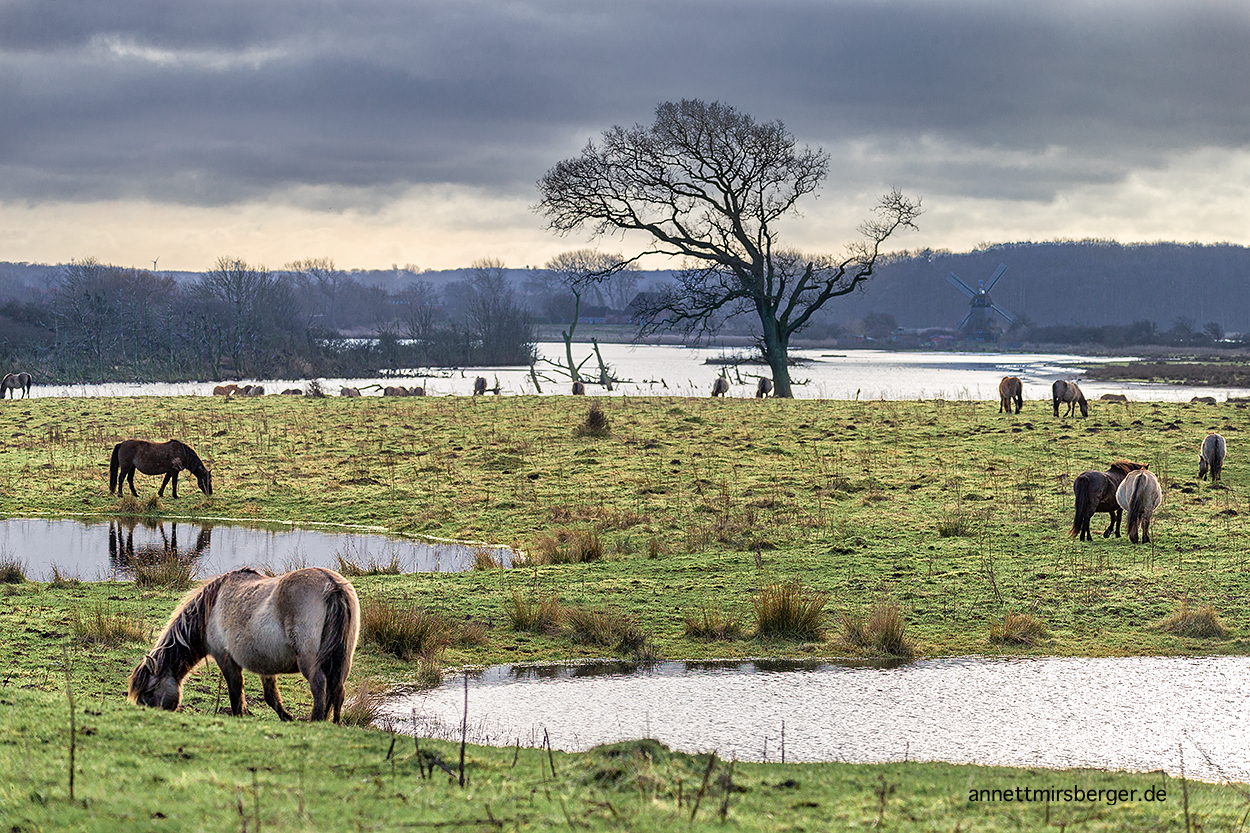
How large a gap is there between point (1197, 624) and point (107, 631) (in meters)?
11.3

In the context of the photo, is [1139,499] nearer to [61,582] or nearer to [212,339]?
[61,582]

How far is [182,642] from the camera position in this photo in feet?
23.7

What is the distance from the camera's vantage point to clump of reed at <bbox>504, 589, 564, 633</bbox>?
11.0m

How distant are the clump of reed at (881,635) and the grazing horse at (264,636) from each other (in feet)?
18.3

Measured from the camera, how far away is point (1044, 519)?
645 inches

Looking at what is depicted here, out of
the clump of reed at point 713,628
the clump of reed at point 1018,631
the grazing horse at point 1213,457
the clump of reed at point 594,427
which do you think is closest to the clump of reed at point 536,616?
the clump of reed at point 713,628

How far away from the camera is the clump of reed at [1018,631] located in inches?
413

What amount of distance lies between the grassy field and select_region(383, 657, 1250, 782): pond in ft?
1.90

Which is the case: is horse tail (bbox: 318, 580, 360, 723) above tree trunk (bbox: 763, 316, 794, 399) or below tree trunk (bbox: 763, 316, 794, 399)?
below

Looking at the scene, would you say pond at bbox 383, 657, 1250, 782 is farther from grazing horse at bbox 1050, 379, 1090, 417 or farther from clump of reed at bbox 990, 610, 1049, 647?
grazing horse at bbox 1050, 379, 1090, 417

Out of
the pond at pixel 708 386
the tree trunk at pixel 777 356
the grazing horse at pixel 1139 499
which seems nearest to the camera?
the grazing horse at pixel 1139 499

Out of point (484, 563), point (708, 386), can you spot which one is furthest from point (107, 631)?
point (708, 386)

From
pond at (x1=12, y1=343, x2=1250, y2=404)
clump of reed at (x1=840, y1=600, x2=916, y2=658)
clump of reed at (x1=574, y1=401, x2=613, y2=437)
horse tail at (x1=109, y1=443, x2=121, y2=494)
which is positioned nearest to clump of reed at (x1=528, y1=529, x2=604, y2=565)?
clump of reed at (x1=840, y1=600, x2=916, y2=658)

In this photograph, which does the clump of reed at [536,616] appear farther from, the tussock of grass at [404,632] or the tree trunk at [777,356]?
the tree trunk at [777,356]
